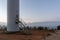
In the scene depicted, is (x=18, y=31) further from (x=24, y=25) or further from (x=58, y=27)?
(x=58, y=27)

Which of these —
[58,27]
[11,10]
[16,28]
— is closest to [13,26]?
[16,28]

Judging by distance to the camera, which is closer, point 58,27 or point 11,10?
point 11,10

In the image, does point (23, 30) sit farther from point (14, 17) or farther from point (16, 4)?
point (16, 4)

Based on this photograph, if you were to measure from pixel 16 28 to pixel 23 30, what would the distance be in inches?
60.5

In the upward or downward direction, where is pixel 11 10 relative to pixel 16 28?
upward

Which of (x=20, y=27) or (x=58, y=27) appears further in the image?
(x=58, y=27)

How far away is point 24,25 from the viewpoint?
29500 millimetres

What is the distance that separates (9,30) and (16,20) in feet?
7.00

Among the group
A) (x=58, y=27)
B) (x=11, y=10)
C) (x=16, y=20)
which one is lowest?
(x=58, y=27)

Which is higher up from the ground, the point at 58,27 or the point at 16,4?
the point at 16,4

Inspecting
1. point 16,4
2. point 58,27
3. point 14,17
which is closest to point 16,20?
point 14,17

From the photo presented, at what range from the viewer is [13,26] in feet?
92.0

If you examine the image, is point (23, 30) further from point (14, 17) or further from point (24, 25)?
point (14, 17)

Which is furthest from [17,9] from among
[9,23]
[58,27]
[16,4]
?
[58,27]
